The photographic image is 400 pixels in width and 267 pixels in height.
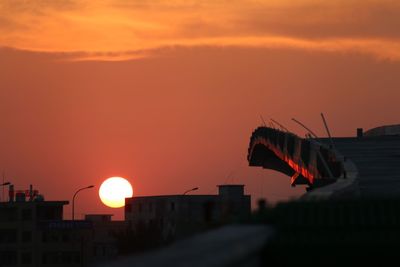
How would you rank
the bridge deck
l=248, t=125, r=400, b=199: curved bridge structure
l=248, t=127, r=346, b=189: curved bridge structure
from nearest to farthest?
the bridge deck, l=248, t=125, r=400, b=199: curved bridge structure, l=248, t=127, r=346, b=189: curved bridge structure

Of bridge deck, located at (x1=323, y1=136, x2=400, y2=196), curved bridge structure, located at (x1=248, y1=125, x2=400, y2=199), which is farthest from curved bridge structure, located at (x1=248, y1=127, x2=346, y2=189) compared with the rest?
bridge deck, located at (x1=323, y1=136, x2=400, y2=196)

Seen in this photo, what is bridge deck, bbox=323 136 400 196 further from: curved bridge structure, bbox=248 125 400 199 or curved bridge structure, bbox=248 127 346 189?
curved bridge structure, bbox=248 127 346 189

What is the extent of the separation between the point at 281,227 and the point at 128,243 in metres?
115

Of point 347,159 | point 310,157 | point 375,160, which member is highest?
point 310,157

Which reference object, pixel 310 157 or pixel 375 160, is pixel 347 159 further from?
pixel 310 157

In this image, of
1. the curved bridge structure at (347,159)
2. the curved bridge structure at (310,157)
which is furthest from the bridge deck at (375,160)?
the curved bridge structure at (310,157)

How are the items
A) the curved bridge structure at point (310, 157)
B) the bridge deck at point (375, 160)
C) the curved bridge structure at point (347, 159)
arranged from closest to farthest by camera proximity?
the bridge deck at point (375, 160) < the curved bridge structure at point (347, 159) < the curved bridge structure at point (310, 157)

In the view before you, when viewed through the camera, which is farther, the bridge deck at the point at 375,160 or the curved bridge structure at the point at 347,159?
the curved bridge structure at the point at 347,159

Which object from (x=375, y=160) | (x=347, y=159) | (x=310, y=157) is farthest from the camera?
(x=310, y=157)

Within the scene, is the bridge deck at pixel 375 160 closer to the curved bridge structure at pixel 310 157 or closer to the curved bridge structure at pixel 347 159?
the curved bridge structure at pixel 347 159

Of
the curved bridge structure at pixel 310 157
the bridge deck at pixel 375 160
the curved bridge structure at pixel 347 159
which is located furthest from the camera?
the curved bridge structure at pixel 310 157

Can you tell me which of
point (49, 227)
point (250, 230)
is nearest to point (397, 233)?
point (250, 230)

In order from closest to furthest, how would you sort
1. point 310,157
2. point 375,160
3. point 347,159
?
1. point 347,159
2. point 375,160
3. point 310,157

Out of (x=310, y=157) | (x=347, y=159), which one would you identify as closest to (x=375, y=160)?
(x=347, y=159)
